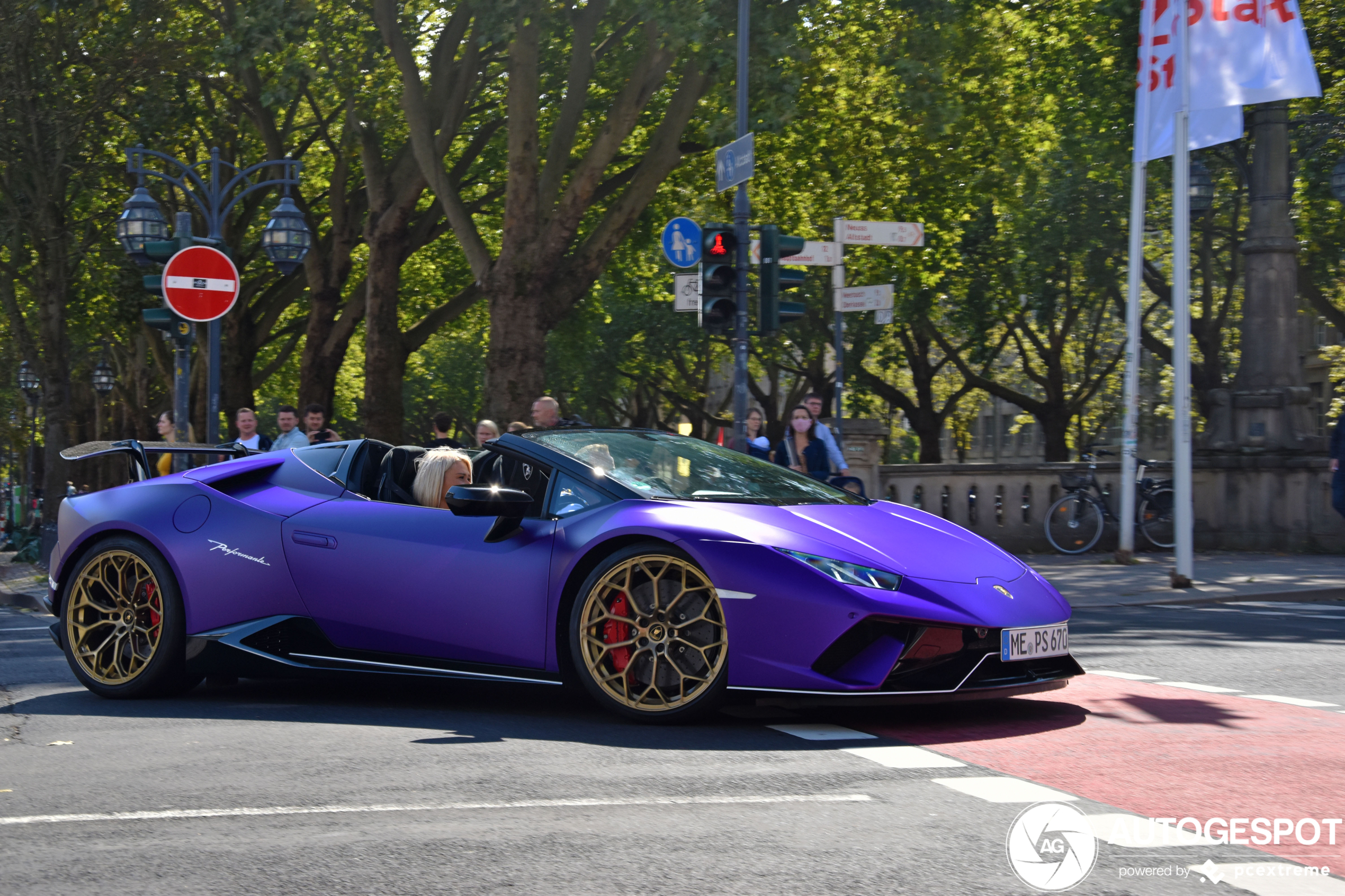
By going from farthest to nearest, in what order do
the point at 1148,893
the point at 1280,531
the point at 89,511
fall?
the point at 1280,531 → the point at 89,511 → the point at 1148,893

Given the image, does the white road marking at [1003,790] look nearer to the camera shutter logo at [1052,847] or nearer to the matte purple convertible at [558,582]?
the camera shutter logo at [1052,847]

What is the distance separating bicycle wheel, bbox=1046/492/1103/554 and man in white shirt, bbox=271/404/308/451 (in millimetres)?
9546

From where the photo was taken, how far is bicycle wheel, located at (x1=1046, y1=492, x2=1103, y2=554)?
1886cm

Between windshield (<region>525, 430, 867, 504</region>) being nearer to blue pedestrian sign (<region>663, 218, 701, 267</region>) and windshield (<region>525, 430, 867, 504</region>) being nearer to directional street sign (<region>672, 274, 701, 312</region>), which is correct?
blue pedestrian sign (<region>663, 218, 701, 267</region>)

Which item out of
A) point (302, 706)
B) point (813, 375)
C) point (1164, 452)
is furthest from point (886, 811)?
point (1164, 452)

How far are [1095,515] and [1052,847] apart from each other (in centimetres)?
1550

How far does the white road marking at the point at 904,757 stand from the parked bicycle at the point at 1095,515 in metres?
14.0

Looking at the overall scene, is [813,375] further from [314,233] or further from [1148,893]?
[1148,893]

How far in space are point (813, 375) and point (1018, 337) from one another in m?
5.32

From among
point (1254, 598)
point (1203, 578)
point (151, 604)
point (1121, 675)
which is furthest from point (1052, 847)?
point (1203, 578)

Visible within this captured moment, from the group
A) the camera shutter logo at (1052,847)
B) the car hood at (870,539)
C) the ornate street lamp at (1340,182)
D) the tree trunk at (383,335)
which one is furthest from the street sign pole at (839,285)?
the camera shutter logo at (1052,847)

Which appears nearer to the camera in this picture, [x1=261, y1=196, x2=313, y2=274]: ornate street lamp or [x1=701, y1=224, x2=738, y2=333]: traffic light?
[x1=701, y1=224, x2=738, y2=333]: traffic light

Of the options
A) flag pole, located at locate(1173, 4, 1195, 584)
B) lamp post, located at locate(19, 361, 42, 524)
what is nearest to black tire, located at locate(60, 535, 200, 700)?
flag pole, located at locate(1173, 4, 1195, 584)

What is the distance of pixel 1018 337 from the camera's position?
39.1m
